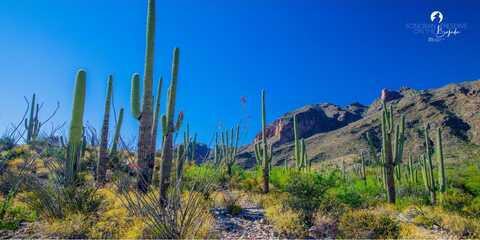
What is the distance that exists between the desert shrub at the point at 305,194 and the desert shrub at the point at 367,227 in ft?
2.81

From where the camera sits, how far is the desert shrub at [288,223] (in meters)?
7.07

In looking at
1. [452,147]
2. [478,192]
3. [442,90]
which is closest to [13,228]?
[478,192]

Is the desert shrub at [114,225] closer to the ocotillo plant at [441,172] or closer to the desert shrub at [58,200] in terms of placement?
the desert shrub at [58,200]

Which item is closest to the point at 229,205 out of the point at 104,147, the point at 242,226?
the point at 242,226

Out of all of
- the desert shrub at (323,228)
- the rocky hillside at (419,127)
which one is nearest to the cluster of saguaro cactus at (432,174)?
the desert shrub at (323,228)

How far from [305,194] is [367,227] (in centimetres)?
196

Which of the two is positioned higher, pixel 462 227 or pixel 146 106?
pixel 146 106

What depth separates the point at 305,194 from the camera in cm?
870

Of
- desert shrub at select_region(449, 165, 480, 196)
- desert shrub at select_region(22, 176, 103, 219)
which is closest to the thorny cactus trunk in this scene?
desert shrub at select_region(22, 176, 103, 219)

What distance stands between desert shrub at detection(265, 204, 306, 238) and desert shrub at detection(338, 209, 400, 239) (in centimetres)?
83

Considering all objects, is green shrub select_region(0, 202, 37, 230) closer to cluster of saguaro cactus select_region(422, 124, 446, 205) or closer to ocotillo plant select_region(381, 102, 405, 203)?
ocotillo plant select_region(381, 102, 405, 203)

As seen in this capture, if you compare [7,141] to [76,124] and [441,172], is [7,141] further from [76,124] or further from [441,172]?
[441,172]

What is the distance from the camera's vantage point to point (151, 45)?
10.1 metres

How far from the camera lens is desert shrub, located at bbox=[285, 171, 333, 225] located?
812 cm
